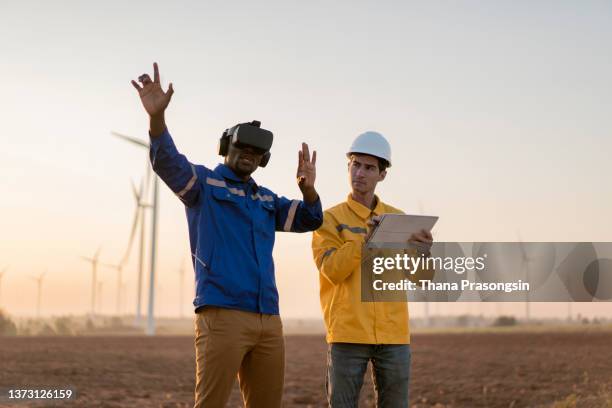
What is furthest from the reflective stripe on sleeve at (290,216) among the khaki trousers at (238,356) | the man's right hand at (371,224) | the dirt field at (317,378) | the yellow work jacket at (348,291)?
the dirt field at (317,378)

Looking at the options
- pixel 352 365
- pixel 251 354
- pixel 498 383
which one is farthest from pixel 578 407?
pixel 251 354

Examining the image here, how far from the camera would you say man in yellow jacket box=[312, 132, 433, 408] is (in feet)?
16.5

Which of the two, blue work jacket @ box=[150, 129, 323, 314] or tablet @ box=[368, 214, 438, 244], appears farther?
tablet @ box=[368, 214, 438, 244]

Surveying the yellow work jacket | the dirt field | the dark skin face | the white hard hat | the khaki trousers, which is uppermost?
the white hard hat

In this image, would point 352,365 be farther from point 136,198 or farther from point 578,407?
point 136,198

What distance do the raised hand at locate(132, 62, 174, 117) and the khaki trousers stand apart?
3.66 ft

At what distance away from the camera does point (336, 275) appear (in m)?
5.08

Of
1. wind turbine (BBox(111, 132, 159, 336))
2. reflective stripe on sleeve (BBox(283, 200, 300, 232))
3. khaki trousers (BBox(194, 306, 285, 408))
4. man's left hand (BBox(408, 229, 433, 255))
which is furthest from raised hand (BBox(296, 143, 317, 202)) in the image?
wind turbine (BBox(111, 132, 159, 336))

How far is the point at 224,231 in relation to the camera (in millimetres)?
4586

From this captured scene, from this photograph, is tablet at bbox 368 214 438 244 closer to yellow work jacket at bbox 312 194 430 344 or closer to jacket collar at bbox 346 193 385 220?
yellow work jacket at bbox 312 194 430 344

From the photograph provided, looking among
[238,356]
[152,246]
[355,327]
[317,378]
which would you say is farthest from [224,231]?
[152,246]

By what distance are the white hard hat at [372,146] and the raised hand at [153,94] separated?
1.45 metres

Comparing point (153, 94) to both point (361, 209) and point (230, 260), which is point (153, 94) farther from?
point (361, 209)

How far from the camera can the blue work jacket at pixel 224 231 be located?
4457 mm
